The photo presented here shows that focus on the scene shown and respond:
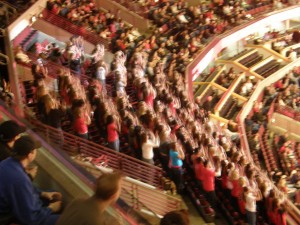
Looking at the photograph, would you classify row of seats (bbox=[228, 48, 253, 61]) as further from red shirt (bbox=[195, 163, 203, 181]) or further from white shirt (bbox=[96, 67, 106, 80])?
red shirt (bbox=[195, 163, 203, 181])

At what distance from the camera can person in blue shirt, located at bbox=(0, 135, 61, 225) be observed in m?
3.58

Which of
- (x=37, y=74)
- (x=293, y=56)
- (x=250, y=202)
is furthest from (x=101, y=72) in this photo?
(x=293, y=56)

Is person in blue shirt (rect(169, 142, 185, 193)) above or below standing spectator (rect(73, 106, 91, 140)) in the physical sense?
below

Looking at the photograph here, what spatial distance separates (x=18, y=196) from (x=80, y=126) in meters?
4.66

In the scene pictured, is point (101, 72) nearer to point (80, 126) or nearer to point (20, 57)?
point (20, 57)

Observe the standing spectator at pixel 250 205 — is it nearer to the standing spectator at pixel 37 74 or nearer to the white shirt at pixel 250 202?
the white shirt at pixel 250 202

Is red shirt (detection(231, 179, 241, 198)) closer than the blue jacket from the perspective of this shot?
No

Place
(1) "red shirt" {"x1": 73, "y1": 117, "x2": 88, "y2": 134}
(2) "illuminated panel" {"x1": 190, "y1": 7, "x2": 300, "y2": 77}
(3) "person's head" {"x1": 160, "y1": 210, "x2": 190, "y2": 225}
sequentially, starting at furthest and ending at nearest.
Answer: (2) "illuminated panel" {"x1": 190, "y1": 7, "x2": 300, "y2": 77} < (1) "red shirt" {"x1": 73, "y1": 117, "x2": 88, "y2": 134} < (3) "person's head" {"x1": 160, "y1": 210, "x2": 190, "y2": 225}

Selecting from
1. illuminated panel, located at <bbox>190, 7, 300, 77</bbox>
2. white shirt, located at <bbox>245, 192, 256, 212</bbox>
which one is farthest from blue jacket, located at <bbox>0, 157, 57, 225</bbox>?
illuminated panel, located at <bbox>190, 7, 300, 77</bbox>

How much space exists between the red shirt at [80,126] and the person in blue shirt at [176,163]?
4.71ft

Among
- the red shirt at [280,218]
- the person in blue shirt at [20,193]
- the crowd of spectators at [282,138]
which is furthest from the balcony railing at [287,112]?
the person in blue shirt at [20,193]

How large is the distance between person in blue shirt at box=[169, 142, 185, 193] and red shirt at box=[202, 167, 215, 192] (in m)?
0.40

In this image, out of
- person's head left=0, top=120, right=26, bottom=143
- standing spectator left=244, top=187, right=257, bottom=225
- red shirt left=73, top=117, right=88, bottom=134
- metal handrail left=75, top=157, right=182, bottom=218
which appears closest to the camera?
person's head left=0, top=120, right=26, bottom=143

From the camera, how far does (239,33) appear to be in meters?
20.7
